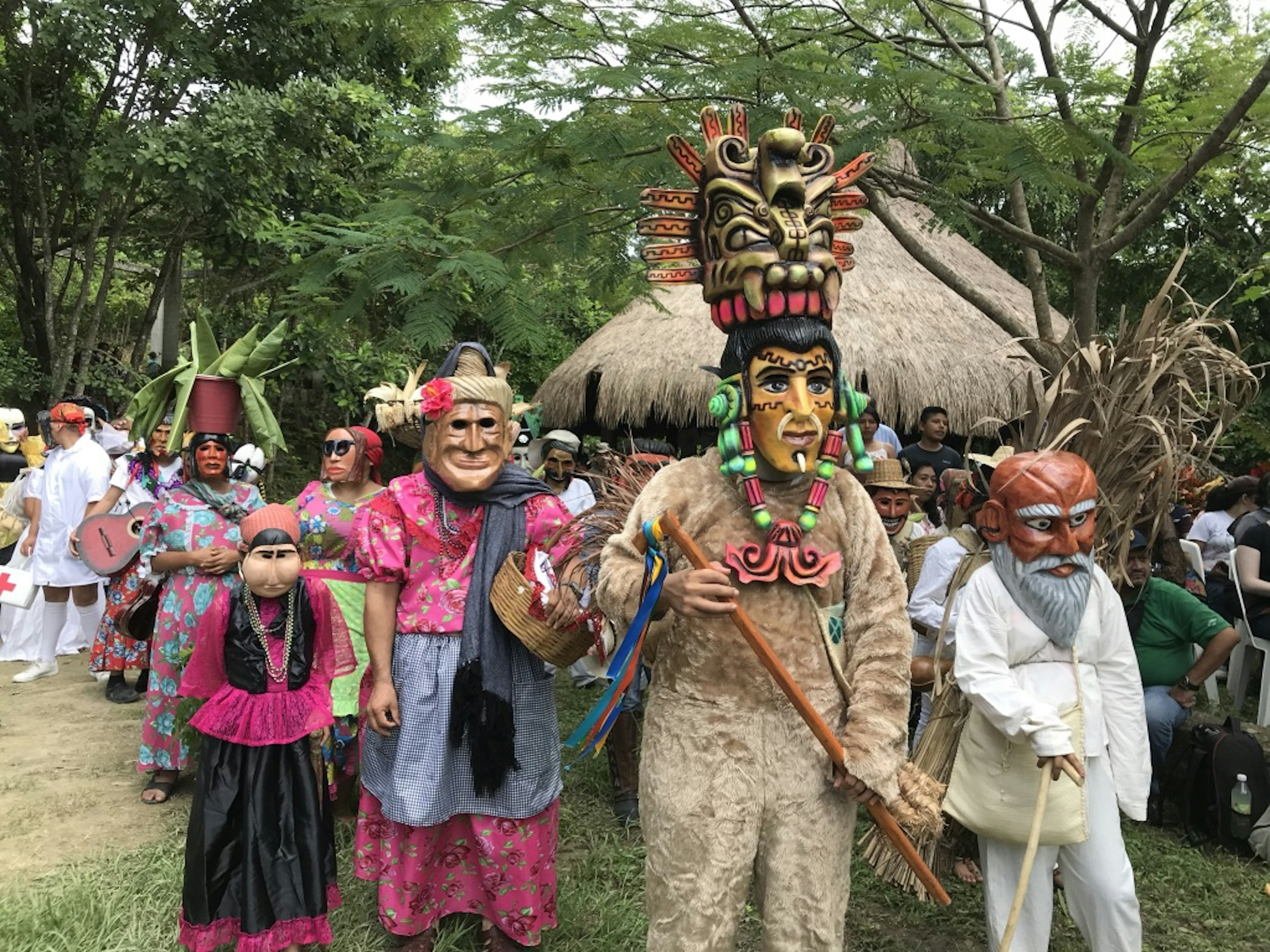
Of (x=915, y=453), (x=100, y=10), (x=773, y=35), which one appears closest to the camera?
(x=773, y=35)

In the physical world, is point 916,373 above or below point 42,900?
above

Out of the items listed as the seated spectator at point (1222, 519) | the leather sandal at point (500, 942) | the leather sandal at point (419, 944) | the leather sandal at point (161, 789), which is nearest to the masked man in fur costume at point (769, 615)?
the leather sandal at point (500, 942)

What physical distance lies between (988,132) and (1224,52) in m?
2.32

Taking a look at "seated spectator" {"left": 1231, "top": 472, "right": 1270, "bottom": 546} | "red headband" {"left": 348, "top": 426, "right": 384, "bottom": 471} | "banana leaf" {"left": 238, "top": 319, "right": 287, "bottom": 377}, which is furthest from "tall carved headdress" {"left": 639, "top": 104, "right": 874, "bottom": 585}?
"seated spectator" {"left": 1231, "top": 472, "right": 1270, "bottom": 546}

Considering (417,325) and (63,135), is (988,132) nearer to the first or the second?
(417,325)

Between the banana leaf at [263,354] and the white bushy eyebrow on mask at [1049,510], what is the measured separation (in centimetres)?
330

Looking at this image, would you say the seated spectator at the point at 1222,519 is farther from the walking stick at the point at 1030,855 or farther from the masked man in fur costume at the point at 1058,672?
the walking stick at the point at 1030,855

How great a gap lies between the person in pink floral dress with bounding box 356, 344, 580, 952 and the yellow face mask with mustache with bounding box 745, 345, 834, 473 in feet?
3.34

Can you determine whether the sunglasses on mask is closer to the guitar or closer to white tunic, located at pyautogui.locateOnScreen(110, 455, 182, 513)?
the guitar

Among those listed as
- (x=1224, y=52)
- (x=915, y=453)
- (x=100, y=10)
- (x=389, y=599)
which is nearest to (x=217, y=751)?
(x=389, y=599)

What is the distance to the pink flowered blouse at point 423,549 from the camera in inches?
125

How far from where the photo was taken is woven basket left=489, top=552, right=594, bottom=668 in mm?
2986

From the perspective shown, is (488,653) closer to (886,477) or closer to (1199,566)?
(886,477)

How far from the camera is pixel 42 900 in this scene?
356 centimetres
